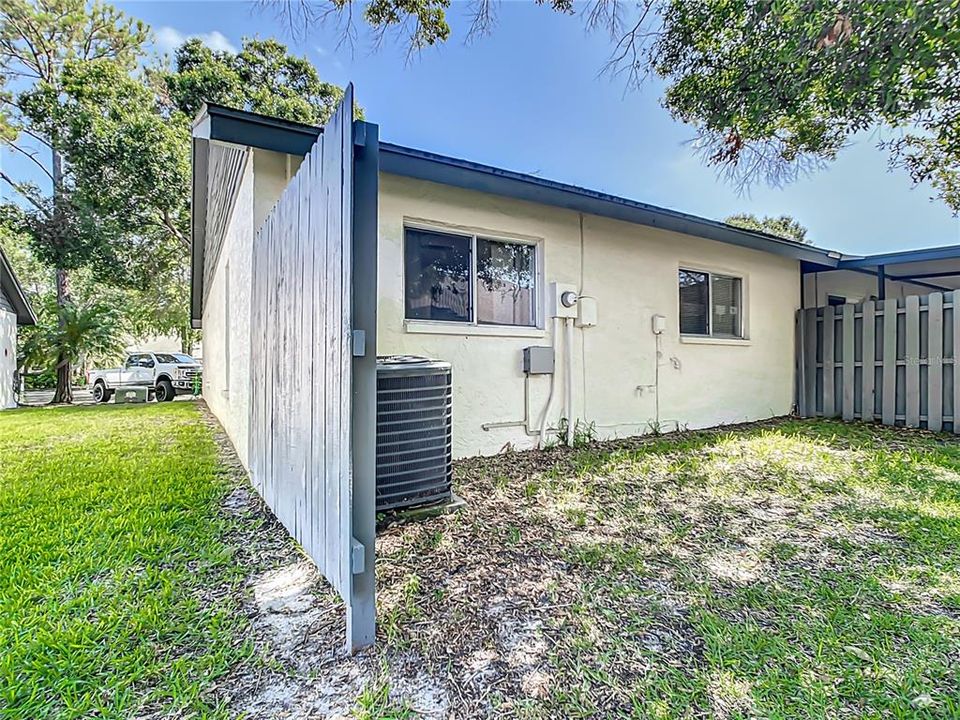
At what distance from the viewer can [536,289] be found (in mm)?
5449

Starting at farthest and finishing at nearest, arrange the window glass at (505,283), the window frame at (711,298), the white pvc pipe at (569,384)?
the window frame at (711,298)
the white pvc pipe at (569,384)
the window glass at (505,283)

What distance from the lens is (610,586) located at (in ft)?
7.81

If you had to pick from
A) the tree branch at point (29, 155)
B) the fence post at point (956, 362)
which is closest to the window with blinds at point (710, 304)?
the fence post at point (956, 362)

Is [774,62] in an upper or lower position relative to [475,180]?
upper

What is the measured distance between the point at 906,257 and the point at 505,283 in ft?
22.0

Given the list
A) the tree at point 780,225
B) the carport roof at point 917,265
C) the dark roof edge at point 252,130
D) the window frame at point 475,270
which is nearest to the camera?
the dark roof edge at point 252,130

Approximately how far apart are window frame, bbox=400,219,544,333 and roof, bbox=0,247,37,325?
45.3 ft

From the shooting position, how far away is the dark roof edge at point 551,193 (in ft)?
13.8

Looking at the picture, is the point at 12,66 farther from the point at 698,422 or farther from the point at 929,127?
the point at 929,127

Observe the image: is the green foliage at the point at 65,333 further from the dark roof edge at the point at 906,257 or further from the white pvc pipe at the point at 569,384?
the dark roof edge at the point at 906,257

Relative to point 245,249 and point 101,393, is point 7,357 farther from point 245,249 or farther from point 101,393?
point 245,249

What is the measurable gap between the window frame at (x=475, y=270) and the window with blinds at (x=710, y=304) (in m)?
2.55

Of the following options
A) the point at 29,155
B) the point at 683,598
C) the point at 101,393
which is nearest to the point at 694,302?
the point at 683,598

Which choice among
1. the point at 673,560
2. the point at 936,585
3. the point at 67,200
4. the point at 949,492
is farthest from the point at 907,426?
the point at 67,200
